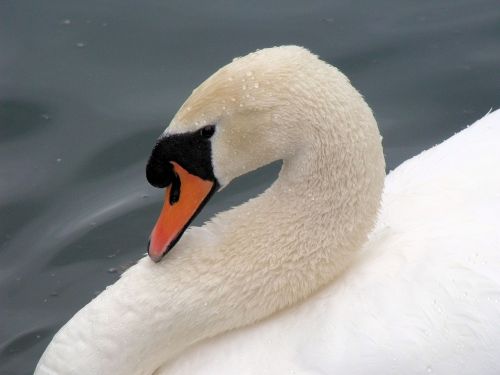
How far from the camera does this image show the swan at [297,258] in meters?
3.86

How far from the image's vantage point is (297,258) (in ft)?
13.6

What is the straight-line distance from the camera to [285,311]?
4203 mm

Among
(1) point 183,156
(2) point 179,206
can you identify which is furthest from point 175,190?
(1) point 183,156

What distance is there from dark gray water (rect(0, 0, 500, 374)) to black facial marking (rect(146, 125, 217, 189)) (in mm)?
1843

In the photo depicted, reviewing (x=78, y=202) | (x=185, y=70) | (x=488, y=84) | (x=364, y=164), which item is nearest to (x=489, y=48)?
(x=488, y=84)

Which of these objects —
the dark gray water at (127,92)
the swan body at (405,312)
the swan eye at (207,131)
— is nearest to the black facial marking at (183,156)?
the swan eye at (207,131)

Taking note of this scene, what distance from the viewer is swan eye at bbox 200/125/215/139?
3859 millimetres

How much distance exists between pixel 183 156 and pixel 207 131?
0.40 ft

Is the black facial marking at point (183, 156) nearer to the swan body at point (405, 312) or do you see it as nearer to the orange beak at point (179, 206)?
the orange beak at point (179, 206)

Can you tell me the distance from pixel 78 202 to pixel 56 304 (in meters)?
0.69

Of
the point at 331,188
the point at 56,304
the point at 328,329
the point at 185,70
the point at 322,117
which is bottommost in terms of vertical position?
the point at 56,304

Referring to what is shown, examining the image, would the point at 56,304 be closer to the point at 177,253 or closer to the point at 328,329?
the point at 177,253

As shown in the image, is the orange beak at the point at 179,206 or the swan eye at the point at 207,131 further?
the orange beak at the point at 179,206

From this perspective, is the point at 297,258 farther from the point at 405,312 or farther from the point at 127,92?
the point at 127,92
